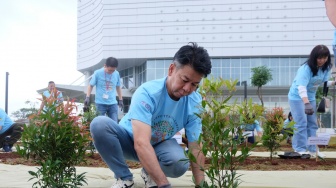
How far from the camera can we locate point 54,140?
2807 mm

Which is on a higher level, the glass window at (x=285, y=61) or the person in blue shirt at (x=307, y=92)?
the glass window at (x=285, y=61)

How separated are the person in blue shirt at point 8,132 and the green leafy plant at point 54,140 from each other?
20.5 feet

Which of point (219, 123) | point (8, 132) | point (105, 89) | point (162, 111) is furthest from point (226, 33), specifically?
point (219, 123)

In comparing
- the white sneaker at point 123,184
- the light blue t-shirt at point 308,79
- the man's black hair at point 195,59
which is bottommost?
the white sneaker at point 123,184

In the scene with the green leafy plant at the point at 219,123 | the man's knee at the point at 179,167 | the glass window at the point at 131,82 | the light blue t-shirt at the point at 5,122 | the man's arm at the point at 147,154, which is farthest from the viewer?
the glass window at the point at 131,82

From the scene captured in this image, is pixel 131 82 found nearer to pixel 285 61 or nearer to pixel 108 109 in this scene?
pixel 285 61

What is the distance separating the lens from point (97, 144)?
3.36m

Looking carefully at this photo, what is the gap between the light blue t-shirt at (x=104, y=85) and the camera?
8.54 metres

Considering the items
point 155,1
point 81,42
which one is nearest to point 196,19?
point 155,1

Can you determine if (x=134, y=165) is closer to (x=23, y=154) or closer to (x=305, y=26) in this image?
(x=23, y=154)

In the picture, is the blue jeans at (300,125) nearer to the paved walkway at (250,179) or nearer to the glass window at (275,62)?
the paved walkway at (250,179)

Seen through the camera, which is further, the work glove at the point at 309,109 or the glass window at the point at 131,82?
the glass window at the point at 131,82

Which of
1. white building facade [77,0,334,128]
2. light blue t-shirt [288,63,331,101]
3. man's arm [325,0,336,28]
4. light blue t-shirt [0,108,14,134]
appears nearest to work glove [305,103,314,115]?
light blue t-shirt [288,63,331,101]

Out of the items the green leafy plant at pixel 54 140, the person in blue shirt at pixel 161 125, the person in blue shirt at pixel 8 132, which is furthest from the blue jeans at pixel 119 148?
the person in blue shirt at pixel 8 132
